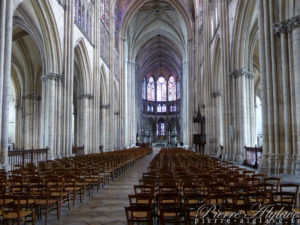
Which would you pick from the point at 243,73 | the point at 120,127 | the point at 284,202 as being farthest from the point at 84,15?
the point at 284,202

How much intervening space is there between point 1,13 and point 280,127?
1340 centimetres

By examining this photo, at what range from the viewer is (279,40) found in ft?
41.2

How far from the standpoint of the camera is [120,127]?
44.0 m

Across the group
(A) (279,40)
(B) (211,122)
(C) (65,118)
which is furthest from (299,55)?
(B) (211,122)

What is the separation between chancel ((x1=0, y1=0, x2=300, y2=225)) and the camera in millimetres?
5935

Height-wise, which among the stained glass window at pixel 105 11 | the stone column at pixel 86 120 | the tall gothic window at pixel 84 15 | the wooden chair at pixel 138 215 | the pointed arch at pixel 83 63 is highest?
the stained glass window at pixel 105 11

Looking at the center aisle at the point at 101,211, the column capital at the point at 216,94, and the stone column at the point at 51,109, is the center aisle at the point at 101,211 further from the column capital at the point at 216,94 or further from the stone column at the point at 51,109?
the column capital at the point at 216,94

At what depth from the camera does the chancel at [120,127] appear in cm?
594

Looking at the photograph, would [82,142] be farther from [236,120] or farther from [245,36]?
[245,36]

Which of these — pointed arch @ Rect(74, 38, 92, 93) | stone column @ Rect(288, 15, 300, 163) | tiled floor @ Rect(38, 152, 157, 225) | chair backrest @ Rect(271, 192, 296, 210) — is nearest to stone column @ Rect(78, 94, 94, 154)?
pointed arch @ Rect(74, 38, 92, 93)

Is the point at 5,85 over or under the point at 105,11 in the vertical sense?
under

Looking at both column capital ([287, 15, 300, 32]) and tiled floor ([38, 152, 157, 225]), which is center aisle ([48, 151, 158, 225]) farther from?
column capital ([287, 15, 300, 32])

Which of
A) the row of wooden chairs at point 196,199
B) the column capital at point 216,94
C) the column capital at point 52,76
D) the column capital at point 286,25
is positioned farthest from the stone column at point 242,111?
the column capital at point 52,76

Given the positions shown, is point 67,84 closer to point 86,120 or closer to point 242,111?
point 86,120
